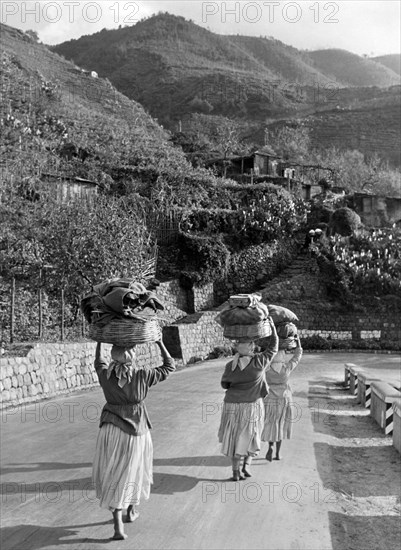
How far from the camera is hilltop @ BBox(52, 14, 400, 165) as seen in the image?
10688cm

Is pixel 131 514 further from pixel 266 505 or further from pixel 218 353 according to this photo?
pixel 218 353

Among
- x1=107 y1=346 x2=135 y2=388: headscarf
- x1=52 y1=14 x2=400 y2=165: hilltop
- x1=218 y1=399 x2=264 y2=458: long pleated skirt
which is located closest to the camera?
Result: x1=107 y1=346 x2=135 y2=388: headscarf

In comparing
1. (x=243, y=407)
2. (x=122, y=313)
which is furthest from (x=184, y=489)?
(x=122, y=313)

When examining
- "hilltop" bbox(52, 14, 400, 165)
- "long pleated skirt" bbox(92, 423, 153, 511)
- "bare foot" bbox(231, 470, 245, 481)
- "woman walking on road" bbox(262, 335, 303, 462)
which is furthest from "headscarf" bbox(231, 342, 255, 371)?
"hilltop" bbox(52, 14, 400, 165)

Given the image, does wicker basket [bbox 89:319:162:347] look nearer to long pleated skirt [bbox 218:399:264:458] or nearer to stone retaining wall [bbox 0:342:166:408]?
long pleated skirt [bbox 218:399:264:458]

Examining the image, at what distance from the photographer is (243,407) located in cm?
844

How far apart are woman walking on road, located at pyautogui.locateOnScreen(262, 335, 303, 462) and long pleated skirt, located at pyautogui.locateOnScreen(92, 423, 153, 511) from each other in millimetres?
3337

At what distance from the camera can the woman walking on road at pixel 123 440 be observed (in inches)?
247

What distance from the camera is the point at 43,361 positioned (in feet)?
50.8

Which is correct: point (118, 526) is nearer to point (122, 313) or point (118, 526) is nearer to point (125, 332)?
point (125, 332)

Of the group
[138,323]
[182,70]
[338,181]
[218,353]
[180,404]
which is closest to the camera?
[138,323]

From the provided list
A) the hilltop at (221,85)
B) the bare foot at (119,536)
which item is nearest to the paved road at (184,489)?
the bare foot at (119,536)

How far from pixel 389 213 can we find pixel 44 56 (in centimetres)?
6102

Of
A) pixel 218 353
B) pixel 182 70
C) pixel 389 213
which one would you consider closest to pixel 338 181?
pixel 389 213
